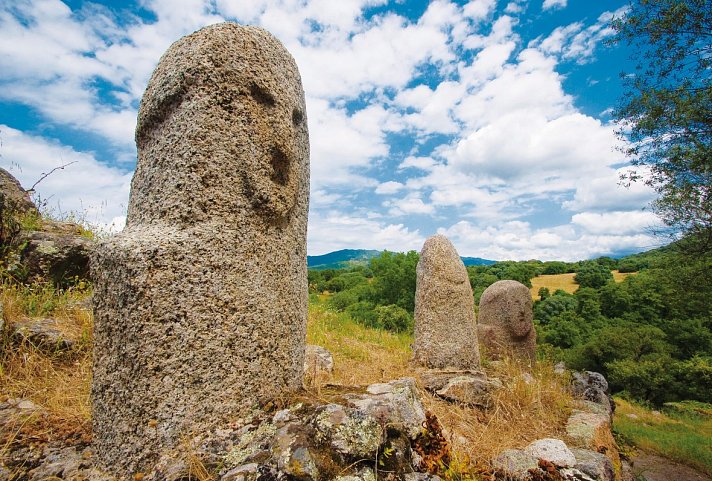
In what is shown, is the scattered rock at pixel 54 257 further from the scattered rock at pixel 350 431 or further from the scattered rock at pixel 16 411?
the scattered rock at pixel 350 431

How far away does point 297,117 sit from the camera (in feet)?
10.0

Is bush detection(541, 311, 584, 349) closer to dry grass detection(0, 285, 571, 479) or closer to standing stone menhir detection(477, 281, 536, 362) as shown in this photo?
standing stone menhir detection(477, 281, 536, 362)

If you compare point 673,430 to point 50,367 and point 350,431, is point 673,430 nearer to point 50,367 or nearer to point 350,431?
point 350,431

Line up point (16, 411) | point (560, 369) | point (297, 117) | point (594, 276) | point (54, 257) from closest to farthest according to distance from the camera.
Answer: point (16, 411) < point (297, 117) < point (54, 257) < point (560, 369) < point (594, 276)

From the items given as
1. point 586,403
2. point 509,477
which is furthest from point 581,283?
point 509,477

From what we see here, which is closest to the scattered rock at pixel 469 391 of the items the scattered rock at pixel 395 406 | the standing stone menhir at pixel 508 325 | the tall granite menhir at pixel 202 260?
the scattered rock at pixel 395 406

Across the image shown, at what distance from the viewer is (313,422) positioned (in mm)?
2273

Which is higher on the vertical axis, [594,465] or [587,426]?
[594,465]

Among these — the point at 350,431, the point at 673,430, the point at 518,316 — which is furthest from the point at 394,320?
the point at 350,431

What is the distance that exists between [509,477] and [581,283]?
40.9m

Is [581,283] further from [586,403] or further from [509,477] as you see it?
[509,477]

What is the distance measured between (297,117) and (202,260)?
136 centimetres

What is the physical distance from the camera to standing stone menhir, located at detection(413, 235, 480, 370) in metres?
7.94

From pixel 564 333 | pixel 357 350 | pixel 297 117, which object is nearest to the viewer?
pixel 297 117
